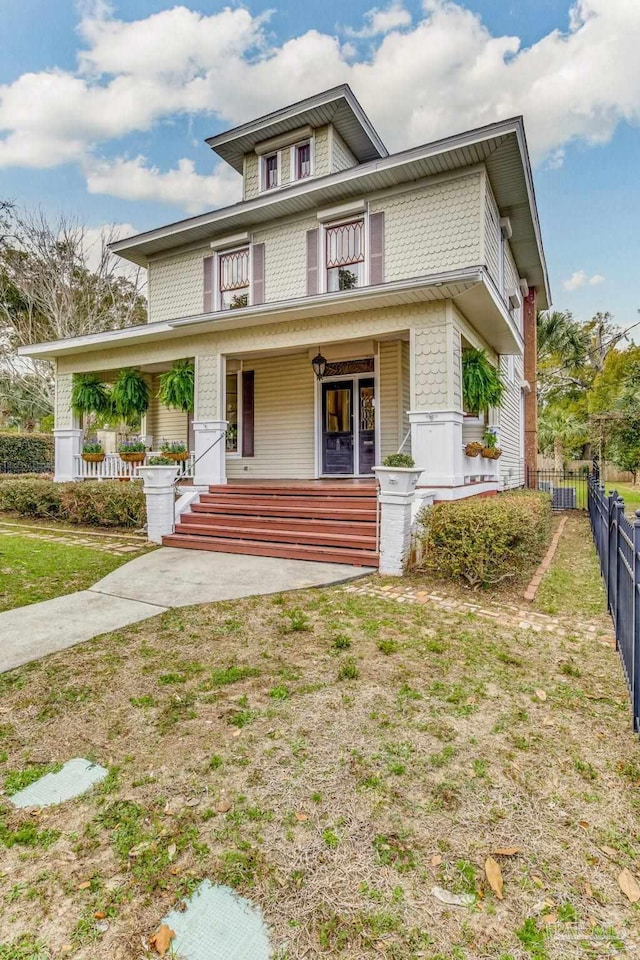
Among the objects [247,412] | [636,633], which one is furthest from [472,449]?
[636,633]

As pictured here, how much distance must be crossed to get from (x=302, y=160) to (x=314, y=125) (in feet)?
2.48

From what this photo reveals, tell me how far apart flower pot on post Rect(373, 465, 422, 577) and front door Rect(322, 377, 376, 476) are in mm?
4274

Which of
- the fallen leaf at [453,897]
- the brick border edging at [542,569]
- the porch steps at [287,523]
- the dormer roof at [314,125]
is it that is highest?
the dormer roof at [314,125]

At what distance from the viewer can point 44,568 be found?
634 cm

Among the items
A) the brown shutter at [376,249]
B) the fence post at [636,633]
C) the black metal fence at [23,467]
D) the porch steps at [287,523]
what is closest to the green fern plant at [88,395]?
the porch steps at [287,523]

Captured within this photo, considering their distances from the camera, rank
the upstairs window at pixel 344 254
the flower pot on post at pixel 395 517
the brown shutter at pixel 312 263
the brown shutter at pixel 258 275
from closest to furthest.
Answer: the flower pot on post at pixel 395 517 < the upstairs window at pixel 344 254 < the brown shutter at pixel 312 263 < the brown shutter at pixel 258 275

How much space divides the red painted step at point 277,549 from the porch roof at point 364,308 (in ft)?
13.4

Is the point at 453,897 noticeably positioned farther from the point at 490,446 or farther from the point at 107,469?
the point at 107,469

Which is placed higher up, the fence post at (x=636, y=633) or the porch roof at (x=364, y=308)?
the porch roof at (x=364, y=308)

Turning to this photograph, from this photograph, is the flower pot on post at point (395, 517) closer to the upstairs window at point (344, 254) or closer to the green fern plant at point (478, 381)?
the green fern plant at point (478, 381)

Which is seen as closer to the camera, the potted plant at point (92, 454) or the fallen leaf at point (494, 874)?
the fallen leaf at point (494, 874)

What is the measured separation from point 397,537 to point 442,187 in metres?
7.48

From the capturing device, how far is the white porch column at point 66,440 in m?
11.8

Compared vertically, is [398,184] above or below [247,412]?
above
